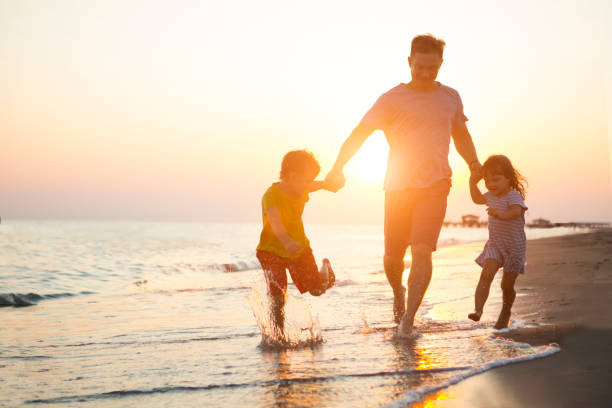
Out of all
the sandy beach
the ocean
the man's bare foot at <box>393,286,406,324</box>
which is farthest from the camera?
the man's bare foot at <box>393,286,406,324</box>

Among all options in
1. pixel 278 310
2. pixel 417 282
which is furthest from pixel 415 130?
pixel 278 310

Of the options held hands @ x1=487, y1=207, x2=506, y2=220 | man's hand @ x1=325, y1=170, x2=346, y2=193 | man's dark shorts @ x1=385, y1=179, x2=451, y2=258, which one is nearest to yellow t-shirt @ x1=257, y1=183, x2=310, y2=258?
man's hand @ x1=325, y1=170, x2=346, y2=193

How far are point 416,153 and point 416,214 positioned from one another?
486 millimetres

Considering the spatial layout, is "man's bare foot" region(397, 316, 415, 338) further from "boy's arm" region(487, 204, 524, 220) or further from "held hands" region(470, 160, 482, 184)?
"held hands" region(470, 160, 482, 184)

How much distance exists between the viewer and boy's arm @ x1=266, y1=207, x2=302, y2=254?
414cm

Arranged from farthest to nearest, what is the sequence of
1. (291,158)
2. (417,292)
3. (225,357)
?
(291,158)
(417,292)
(225,357)

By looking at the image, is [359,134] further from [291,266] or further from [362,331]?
[362,331]

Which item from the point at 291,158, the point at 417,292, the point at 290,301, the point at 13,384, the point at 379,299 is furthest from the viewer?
the point at 379,299

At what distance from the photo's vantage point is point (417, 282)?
4.19m

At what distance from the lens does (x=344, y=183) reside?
452 cm

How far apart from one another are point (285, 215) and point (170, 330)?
68.0 inches

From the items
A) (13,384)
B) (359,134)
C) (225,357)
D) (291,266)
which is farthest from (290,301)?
(13,384)

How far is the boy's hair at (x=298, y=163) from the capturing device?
4449mm

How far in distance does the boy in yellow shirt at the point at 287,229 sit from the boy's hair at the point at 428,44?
1222 millimetres
